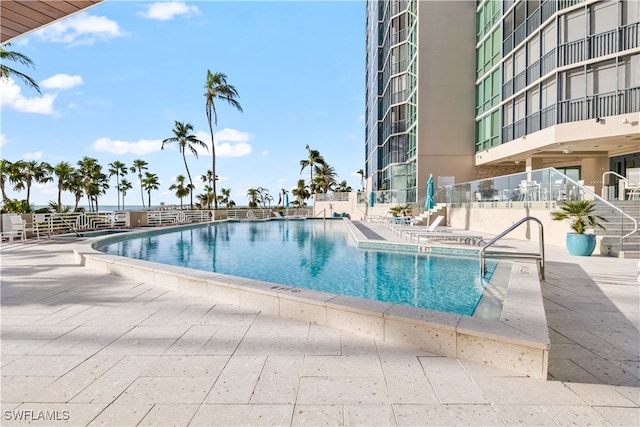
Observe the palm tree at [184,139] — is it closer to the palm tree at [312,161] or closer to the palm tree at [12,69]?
the palm tree at [12,69]

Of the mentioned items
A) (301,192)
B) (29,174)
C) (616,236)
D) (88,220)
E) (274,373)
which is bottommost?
(274,373)

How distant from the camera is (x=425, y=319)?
3104 millimetres

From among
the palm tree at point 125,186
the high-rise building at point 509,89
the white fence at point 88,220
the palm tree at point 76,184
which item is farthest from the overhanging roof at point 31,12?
the palm tree at point 125,186

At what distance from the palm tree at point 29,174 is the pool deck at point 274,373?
4975 centimetres

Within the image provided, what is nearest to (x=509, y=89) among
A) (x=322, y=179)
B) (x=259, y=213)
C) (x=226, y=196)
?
(x=259, y=213)

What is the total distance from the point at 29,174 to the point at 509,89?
179ft

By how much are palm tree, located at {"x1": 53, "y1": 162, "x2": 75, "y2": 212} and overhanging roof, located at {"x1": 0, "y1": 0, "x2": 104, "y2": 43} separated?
4230 centimetres

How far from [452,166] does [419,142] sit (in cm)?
275

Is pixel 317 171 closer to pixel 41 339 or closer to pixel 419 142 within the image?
pixel 419 142

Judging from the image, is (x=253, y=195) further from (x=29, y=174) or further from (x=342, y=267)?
(x=342, y=267)

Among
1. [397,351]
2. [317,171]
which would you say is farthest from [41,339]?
[317,171]

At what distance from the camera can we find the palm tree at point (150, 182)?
55.7m

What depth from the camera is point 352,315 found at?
11.4 feet

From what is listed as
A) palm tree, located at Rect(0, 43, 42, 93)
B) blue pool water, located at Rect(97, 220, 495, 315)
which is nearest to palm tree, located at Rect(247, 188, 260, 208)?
palm tree, located at Rect(0, 43, 42, 93)
